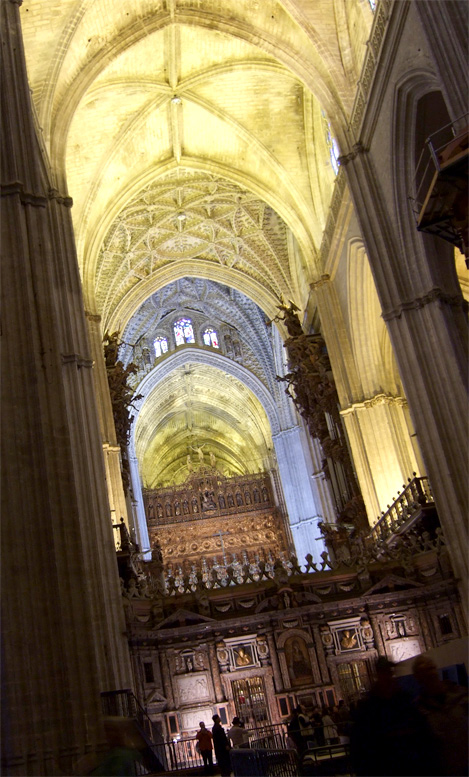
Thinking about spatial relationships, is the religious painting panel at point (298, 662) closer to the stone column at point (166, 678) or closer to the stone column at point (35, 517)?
the stone column at point (166, 678)

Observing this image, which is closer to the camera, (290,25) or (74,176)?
(290,25)

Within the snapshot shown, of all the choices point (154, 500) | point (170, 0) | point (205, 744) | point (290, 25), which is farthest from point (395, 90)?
point (154, 500)

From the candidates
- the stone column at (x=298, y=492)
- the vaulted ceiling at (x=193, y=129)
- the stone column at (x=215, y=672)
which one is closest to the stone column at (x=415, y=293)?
the vaulted ceiling at (x=193, y=129)

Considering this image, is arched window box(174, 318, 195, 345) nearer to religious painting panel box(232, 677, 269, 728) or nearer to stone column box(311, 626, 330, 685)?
stone column box(311, 626, 330, 685)

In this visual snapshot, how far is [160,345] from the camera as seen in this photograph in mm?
34906

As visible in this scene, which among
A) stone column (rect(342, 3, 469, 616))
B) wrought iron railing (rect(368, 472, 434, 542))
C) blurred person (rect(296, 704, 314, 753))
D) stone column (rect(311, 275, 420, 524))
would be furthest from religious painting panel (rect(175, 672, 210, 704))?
stone column (rect(311, 275, 420, 524))

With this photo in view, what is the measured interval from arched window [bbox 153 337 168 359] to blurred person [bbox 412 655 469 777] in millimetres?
31259

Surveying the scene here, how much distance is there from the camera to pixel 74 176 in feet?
69.2

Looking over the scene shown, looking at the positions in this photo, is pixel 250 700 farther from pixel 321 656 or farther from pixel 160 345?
pixel 160 345

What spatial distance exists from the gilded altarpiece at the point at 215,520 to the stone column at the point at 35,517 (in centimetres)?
2281

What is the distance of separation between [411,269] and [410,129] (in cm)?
270

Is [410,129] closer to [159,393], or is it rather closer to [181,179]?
[181,179]

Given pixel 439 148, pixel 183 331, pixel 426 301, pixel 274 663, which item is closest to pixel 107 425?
pixel 274 663

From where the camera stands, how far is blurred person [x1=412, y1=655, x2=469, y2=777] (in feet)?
11.5
